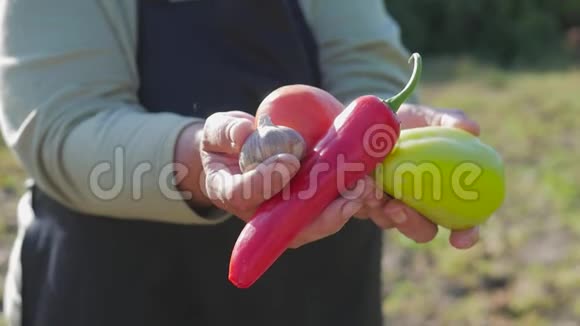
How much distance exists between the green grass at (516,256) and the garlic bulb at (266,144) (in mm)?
1476

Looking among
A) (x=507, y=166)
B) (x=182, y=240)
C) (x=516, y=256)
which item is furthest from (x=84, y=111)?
(x=507, y=166)

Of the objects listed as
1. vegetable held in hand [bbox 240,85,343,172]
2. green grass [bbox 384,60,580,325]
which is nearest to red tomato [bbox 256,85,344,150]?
vegetable held in hand [bbox 240,85,343,172]

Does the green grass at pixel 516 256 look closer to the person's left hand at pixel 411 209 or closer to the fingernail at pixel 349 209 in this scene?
the person's left hand at pixel 411 209

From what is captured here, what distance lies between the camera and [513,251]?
256 centimetres

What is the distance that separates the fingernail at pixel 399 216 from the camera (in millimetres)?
1005

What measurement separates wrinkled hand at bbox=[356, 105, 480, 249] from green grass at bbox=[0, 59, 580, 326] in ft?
3.98

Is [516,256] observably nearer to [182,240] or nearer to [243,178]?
[182,240]

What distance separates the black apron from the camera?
1.15 metres

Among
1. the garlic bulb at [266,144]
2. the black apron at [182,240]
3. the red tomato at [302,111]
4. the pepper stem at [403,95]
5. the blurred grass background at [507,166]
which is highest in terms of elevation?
the garlic bulb at [266,144]

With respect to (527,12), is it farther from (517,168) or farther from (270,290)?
(270,290)

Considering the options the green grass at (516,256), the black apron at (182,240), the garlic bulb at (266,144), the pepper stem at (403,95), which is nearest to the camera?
the garlic bulb at (266,144)

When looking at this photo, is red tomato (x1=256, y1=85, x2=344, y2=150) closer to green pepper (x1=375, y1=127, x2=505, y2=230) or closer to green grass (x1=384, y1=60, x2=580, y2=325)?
green pepper (x1=375, y1=127, x2=505, y2=230)

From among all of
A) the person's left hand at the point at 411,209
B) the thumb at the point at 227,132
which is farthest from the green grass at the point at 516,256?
the thumb at the point at 227,132

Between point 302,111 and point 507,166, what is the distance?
245cm
